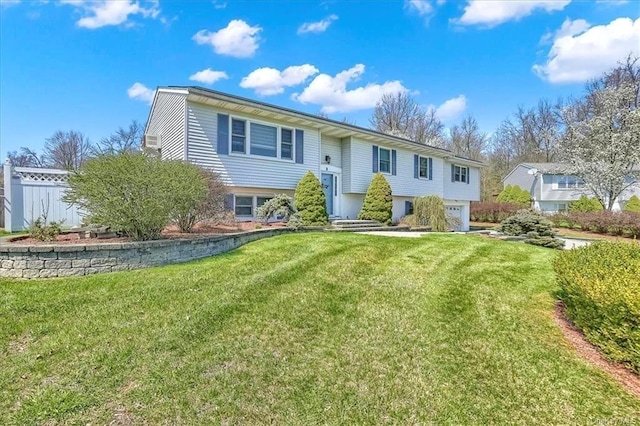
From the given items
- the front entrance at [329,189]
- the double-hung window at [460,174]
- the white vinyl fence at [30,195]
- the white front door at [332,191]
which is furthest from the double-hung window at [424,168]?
the white vinyl fence at [30,195]

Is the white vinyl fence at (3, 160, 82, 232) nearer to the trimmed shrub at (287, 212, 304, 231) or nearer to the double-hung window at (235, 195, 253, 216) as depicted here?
the double-hung window at (235, 195, 253, 216)

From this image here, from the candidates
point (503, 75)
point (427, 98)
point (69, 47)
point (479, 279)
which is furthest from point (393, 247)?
point (427, 98)

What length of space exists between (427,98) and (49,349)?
Result: 40.1 m

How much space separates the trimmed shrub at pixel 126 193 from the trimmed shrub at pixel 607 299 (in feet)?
21.1

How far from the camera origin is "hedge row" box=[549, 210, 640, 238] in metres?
17.3

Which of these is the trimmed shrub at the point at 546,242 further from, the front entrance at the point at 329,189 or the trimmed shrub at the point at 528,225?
the front entrance at the point at 329,189

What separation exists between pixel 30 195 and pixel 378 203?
1208 centimetres

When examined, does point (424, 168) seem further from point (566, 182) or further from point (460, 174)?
point (566, 182)

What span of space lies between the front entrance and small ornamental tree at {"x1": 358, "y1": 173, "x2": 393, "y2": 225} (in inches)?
56.8

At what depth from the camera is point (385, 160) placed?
16.8 meters

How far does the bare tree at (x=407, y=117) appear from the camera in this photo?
38.3 metres

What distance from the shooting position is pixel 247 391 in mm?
2885

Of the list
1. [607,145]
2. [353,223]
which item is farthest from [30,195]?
[607,145]

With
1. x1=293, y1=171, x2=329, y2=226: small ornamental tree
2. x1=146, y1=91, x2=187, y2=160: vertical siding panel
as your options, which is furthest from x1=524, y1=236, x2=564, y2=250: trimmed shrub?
x1=146, y1=91, x2=187, y2=160: vertical siding panel
